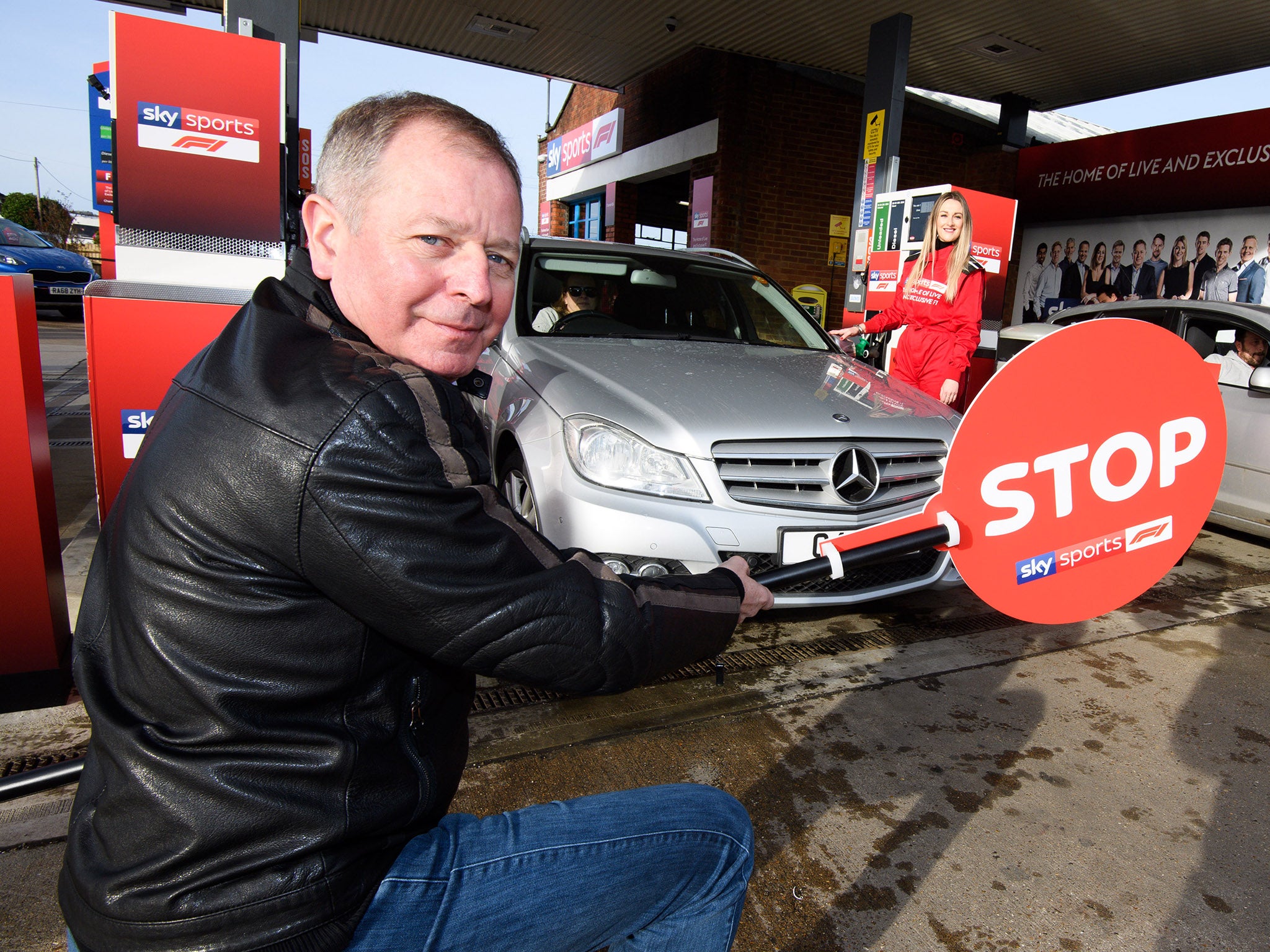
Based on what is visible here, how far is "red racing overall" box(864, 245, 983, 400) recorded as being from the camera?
16.8 feet

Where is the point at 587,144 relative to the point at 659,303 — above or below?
above

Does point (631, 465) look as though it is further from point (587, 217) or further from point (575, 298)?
point (587, 217)

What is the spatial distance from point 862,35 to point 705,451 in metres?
9.20

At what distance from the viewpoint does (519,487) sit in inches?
134

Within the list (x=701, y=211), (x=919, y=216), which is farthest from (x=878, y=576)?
(x=701, y=211)

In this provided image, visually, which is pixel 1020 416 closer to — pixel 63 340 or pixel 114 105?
pixel 114 105

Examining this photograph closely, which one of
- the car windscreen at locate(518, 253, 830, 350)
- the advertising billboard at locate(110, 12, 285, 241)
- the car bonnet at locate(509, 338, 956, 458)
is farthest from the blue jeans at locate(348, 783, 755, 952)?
the advertising billboard at locate(110, 12, 285, 241)

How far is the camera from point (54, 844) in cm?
214

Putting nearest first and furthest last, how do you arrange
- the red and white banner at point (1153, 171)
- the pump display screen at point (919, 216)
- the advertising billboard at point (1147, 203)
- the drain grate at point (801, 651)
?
the drain grate at point (801, 651) < the pump display screen at point (919, 216) < the red and white banner at point (1153, 171) < the advertising billboard at point (1147, 203)

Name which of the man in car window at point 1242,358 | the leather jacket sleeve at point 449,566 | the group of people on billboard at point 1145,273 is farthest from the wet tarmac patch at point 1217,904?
the group of people on billboard at point 1145,273

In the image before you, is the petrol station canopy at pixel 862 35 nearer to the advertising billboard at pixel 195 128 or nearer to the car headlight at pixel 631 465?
the advertising billboard at pixel 195 128

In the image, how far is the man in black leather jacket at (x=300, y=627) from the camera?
2.86 feet

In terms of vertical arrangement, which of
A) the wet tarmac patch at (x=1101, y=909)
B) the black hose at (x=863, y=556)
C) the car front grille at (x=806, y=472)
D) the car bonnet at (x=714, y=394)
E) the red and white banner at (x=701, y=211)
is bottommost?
the wet tarmac patch at (x=1101, y=909)

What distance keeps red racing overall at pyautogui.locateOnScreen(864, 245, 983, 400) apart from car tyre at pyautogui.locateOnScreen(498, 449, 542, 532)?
116 inches
